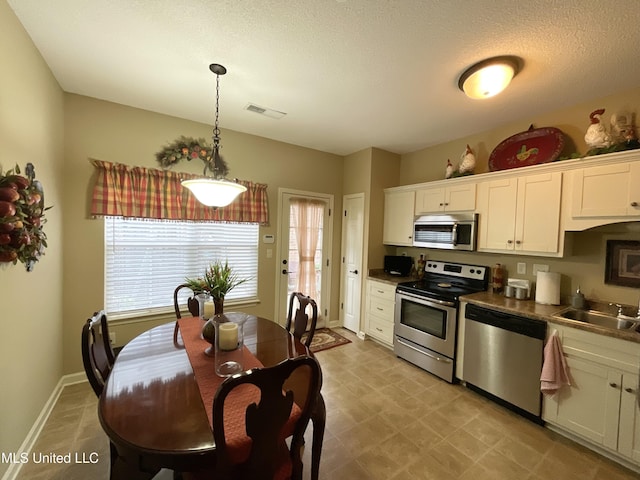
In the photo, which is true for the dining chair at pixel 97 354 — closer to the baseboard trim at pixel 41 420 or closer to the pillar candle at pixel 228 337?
the pillar candle at pixel 228 337

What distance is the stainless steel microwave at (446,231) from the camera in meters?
2.91

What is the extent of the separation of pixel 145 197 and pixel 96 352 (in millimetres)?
1749

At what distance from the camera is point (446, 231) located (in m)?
3.11

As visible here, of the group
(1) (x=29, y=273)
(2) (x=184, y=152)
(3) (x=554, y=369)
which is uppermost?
(2) (x=184, y=152)

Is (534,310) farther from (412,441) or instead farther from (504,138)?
(504,138)

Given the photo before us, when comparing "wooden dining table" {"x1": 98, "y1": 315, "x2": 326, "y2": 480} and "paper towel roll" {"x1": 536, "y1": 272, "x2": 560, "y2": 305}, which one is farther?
"paper towel roll" {"x1": 536, "y1": 272, "x2": 560, "y2": 305}

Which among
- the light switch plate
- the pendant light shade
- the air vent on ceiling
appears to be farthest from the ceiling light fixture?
the light switch plate

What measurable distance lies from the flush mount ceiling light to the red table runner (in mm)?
2373

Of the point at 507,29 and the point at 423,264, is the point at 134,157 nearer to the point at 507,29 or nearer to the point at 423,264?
the point at 507,29

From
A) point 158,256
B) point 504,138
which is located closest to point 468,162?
point 504,138

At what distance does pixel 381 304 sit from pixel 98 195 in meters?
3.33

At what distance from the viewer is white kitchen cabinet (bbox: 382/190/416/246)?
3.57m

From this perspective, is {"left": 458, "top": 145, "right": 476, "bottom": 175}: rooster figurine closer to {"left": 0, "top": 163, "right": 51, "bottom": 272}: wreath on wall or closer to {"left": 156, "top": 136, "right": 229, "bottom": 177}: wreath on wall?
{"left": 156, "top": 136, "right": 229, "bottom": 177}: wreath on wall

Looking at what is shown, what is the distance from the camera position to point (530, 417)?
2.20m
